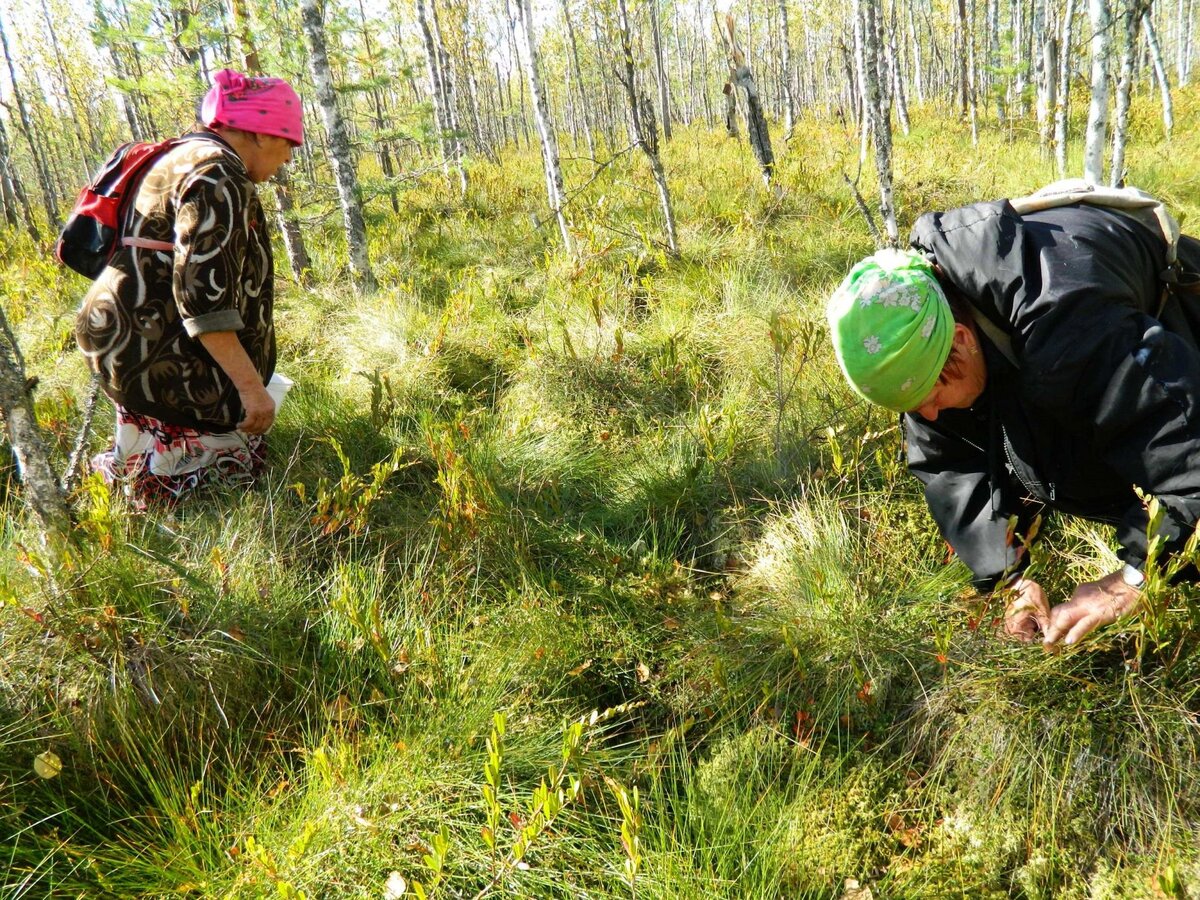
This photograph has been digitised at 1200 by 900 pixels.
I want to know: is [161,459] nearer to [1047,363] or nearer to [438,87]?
[1047,363]

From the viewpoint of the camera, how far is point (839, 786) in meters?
2.01

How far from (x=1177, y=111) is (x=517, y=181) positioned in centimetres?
1251

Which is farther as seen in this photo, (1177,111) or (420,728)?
(1177,111)

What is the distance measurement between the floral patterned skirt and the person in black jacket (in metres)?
2.61

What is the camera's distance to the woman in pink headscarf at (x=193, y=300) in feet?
8.45

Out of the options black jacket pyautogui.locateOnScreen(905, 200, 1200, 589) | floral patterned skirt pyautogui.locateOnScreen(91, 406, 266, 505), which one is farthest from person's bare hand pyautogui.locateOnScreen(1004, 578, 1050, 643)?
floral patterned skirt pyautogui.locateOnScreen(91, 406, 266, 505)

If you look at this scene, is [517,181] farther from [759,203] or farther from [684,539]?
[684,539]

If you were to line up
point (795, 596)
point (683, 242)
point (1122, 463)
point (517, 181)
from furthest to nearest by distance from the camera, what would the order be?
point (517, 181)
point (683, 242)
point (795, 596)
point (1122, 463)

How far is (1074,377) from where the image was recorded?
154cm

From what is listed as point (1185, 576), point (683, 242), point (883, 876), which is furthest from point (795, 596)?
point (683, 242)

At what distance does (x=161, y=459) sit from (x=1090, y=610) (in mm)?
3319

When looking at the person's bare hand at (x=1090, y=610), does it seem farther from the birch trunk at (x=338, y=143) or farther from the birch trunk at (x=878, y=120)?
the birch trunk at (x=338, y=143)

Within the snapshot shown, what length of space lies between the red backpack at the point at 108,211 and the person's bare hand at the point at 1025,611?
3039mm

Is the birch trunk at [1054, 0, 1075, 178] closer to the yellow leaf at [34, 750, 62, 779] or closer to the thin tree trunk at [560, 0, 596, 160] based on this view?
the thin tree trunk at [560, 0, 596, 160]
